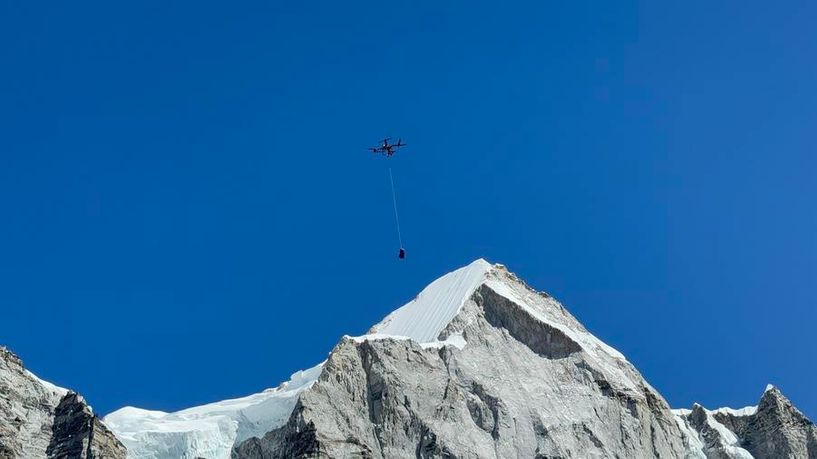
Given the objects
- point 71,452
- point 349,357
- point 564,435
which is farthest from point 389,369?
point 71,452

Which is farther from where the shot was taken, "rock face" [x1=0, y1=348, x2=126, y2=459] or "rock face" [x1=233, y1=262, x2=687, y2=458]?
"rock face" [x1=233, y1=262, x2=687, y2=458]

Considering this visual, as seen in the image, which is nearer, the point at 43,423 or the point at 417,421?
the point at 417,421

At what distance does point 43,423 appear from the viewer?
19150 centimetres

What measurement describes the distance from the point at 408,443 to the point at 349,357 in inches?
503

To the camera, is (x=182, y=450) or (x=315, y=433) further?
(x=182, y=450)

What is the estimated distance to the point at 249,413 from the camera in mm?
199625

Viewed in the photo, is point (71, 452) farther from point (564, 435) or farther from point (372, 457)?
point (564, 435)

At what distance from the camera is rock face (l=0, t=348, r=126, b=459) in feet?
615

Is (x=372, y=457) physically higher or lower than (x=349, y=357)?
lower

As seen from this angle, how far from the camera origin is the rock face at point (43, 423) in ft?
615

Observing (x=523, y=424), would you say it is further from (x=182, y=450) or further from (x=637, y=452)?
(x=182, y=450)

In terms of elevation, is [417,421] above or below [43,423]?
below

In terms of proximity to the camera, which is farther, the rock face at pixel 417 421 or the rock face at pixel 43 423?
the rock face at pixel 417 421

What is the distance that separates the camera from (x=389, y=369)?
645 feet
